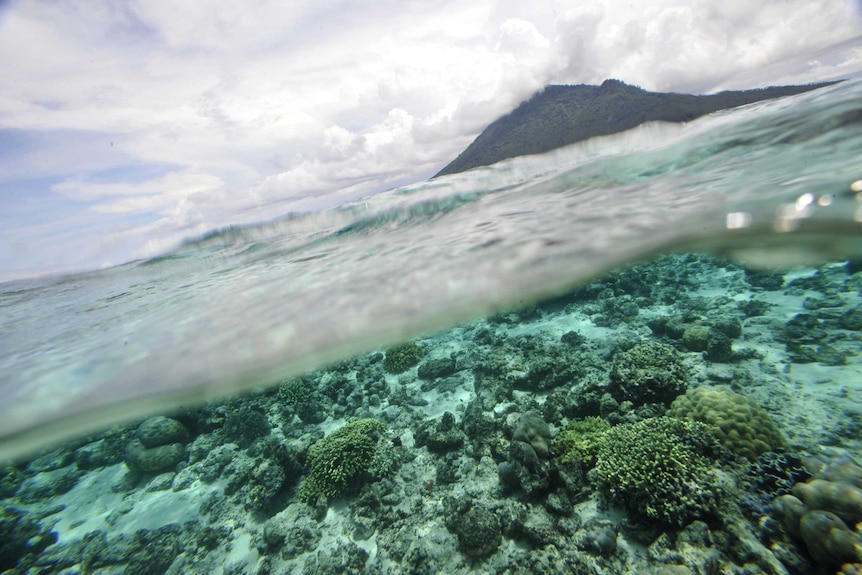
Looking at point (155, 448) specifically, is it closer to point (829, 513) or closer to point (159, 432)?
point (159, 432)

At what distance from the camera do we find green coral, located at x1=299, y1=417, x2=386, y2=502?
8.79 metres

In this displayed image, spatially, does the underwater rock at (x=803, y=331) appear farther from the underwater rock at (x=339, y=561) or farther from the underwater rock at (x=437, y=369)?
the underwater rock at (x=339, y=561)

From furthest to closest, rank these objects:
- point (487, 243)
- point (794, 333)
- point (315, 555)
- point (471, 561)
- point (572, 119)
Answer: point (572, 119) < point (794, 333) < point (487, 243) < point (315, 555) < point (471, 561)

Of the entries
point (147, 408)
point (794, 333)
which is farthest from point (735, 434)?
point (147, 408)

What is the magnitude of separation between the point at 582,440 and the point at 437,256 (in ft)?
19.0

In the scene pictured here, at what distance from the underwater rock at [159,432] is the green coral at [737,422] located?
15387 mm

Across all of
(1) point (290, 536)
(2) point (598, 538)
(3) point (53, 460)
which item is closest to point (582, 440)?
(2) point (598, 538)

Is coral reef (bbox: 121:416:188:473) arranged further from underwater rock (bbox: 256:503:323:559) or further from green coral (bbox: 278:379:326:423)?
underwater rock (bbox: 256:503:323:559)

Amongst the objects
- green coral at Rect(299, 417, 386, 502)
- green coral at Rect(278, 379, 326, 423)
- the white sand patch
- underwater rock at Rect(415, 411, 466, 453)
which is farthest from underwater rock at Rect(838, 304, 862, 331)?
the white sand patch

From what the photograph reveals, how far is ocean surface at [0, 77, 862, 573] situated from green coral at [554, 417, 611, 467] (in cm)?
77

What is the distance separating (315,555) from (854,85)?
1713 cm

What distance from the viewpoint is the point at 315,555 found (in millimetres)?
7566

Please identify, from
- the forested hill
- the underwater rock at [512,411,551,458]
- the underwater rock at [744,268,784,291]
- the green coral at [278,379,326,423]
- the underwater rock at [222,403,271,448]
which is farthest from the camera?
the forested hill

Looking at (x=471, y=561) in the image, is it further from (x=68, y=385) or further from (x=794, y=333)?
(x=794, y=333)
